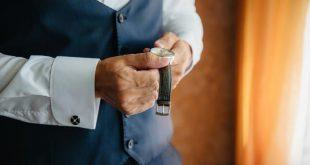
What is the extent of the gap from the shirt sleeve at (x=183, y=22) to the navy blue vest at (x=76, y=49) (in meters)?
0.14

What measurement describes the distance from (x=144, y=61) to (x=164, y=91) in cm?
7

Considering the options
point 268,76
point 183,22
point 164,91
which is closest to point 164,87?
point 164,91

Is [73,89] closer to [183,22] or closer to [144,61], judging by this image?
[144,61]

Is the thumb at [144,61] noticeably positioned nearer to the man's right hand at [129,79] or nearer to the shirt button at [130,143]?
the man's right hand at [129,79]

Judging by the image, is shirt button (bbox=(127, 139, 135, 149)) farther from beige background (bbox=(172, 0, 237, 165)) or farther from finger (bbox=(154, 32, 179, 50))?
beige background (bbox=(172, 0, 237, 165))

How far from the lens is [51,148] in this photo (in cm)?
77

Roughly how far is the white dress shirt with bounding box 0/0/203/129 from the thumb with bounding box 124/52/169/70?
75 mm

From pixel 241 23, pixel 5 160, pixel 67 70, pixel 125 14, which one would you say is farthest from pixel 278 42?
pixel 5 160

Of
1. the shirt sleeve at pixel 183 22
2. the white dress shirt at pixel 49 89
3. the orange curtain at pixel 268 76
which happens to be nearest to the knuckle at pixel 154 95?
the white dress shirt at pixel 49 89

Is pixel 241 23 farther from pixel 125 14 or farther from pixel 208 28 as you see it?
pixel 125 14

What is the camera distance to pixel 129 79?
0.65 metres

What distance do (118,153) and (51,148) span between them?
0.15 m

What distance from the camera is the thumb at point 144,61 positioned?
65 centimetres

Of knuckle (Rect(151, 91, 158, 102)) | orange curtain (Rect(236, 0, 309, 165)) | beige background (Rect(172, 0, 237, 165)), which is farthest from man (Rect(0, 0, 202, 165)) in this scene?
beige background (Rect(172, 0, 237, 165))
